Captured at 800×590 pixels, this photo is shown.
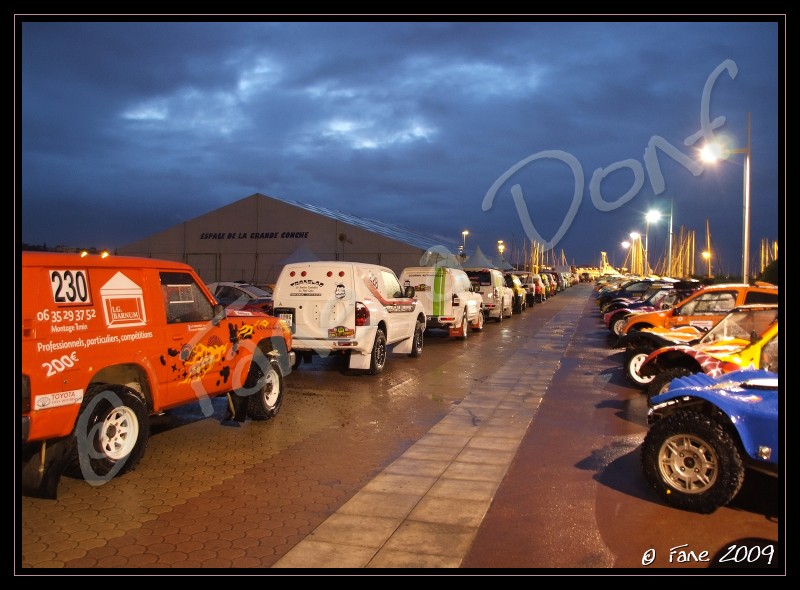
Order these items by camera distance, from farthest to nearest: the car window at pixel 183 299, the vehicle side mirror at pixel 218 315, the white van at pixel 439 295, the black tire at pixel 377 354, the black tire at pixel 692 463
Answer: the white van at pixel 439 295
the black tire at pixel 377 354
the vehicle side mirror at pixel 218 315
the car window at pixel 183 299
the black tire at pixel 692 463

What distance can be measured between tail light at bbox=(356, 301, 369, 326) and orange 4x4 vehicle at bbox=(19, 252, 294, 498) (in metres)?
3.81


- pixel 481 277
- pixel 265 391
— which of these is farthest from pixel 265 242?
pixel 265 391

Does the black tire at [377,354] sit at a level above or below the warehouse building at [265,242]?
below

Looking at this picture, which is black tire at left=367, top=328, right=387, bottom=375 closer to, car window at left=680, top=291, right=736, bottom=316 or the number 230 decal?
car window at left=680, top=291, right=736, bottom=316

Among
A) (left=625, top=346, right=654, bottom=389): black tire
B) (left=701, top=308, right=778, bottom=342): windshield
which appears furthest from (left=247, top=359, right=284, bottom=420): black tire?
(left=625, top=346, right=654, bottom=389): black tire

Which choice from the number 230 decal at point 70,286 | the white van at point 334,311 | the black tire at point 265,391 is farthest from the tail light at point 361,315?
the number 230 decal at point 70,286

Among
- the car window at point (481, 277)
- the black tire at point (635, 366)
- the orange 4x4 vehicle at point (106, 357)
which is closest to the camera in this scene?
the orange 4x4 vehicle at point (106, 357)

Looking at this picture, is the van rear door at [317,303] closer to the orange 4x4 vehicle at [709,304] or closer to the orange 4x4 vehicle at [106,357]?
the orange 4x4 vehicle at [106,357]

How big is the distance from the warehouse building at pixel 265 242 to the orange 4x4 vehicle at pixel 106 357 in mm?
31696

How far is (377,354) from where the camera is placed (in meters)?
12.3

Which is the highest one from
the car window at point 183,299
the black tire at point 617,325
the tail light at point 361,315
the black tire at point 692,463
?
the car window at point 183,299

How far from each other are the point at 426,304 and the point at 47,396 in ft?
44.8

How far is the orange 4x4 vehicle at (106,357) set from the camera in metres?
5.28

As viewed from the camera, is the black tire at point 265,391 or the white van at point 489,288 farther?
the white van at point 489,288
